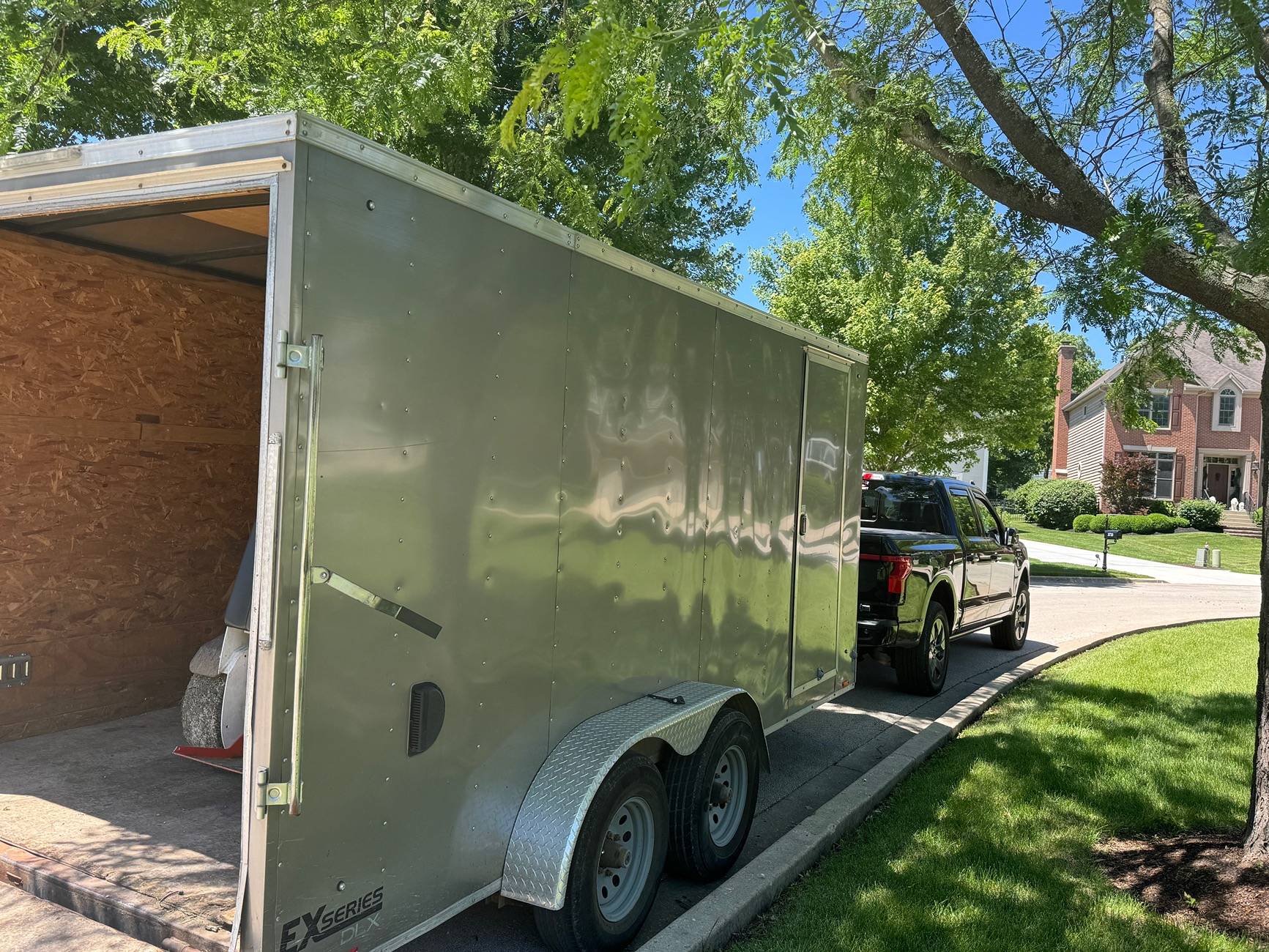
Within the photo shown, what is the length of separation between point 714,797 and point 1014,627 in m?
8.27

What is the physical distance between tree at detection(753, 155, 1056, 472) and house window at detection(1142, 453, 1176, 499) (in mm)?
26491

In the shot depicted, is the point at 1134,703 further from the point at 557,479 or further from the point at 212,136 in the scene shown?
the point at 212,136

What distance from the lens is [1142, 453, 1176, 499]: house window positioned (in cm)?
4297

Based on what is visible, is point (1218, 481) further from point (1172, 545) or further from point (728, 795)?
point (728, 795)

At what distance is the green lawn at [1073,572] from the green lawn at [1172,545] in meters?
5.13

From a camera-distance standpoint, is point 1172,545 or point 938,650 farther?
point 1172,545

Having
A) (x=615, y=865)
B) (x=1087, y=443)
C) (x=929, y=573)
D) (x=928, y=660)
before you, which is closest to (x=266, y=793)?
(x=615, y=865)

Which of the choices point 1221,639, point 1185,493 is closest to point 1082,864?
point 1221,639

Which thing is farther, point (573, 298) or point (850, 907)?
point (850, 907)

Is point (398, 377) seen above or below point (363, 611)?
above

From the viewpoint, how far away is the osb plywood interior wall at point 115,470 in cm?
530

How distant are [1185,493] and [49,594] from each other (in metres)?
46.2

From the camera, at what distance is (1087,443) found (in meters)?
48.4

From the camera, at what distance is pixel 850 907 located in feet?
14.2
